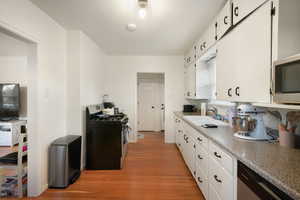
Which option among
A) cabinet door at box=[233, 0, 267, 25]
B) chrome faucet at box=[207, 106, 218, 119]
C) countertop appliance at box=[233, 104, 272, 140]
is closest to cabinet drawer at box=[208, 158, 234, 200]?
countertop appliance at box=[233, 104, 272, 140]

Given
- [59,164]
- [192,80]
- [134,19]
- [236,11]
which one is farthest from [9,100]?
[236,11]

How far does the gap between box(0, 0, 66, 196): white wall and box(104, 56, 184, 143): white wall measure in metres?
2.17

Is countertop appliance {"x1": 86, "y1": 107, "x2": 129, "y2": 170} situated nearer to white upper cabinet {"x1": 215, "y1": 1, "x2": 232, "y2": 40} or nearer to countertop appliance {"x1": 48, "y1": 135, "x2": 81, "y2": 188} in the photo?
countertop appliance {"x1": 48, "y1": 135, "x2": 81, "y2": 188}

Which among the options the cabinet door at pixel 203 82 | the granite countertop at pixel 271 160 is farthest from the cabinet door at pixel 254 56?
the cabinet door at pixel 203 82

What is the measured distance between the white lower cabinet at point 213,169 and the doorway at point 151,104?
405cm

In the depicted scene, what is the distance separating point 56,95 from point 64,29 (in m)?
1.13

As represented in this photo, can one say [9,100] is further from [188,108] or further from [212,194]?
[212,194]

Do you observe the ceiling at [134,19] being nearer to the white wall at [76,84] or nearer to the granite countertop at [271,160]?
the white wall at [76,84]

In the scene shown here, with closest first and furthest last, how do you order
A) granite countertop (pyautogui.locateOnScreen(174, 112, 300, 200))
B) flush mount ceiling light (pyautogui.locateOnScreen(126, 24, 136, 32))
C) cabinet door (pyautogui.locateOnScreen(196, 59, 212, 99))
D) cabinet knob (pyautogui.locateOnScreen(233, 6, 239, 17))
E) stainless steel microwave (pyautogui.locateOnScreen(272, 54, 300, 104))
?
granite countertop (pyautogui.locateOnScreen(174, 112, 300, 200))
stainless steel microwave (pyautogui.locateOnScreen(272, 54, 300, 104))
cabinet knob (pyautogui.locateOnScreen(233, 6, 239, 17))
flush mount ceiling light (pyautogui.locateOnScreen(126, 24, 136, 32))
cabinet door (pyautogui.locateOnScreen(196, 59, 212, 99))

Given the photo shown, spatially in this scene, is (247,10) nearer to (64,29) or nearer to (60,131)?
(64,29)

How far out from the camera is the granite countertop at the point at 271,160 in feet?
2.81

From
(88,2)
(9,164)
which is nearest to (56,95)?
(9,164)

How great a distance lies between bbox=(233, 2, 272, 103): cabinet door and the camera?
138cm

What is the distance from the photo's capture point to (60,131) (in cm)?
285
